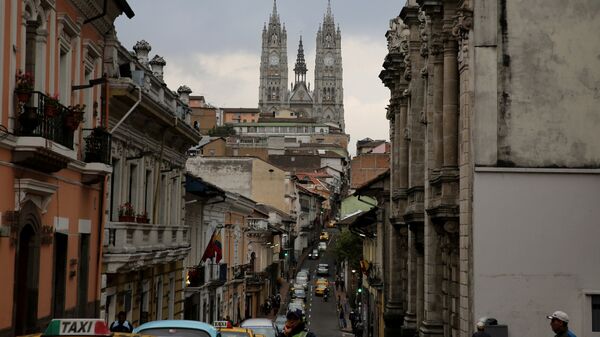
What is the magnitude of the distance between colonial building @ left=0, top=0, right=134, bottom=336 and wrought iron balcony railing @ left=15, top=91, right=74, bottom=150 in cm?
2

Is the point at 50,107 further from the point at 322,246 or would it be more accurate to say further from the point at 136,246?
the point at 322,246

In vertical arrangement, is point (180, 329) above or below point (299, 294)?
above

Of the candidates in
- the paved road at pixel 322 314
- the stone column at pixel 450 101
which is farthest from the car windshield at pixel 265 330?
the paved road at pixel 322 314

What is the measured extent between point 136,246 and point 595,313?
11.6 m

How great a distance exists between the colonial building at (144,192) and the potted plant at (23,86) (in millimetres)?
7424

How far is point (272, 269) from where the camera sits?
284 ft

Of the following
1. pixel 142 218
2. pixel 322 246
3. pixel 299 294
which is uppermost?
pixel 322 246

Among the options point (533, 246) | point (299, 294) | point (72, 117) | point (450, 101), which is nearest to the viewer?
point (72, 117)

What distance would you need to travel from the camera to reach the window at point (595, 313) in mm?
20844

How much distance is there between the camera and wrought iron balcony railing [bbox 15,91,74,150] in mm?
16875

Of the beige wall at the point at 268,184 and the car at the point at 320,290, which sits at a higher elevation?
the beige wall at the point at 268,184

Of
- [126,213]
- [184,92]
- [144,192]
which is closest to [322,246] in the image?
[184,92]

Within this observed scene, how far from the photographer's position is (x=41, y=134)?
1762 centimetres

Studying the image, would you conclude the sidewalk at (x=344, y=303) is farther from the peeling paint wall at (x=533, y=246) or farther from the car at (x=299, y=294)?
the peeling paint wall at (x=533, y=246)
